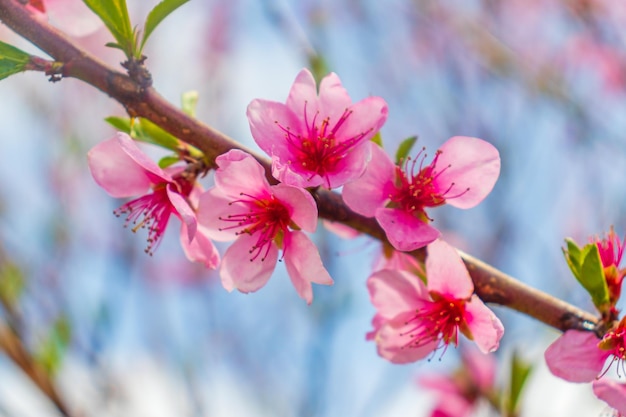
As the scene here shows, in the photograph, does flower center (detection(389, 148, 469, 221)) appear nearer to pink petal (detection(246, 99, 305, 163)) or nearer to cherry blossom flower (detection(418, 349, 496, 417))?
pink petal (detection(246, 99, 305, 163))

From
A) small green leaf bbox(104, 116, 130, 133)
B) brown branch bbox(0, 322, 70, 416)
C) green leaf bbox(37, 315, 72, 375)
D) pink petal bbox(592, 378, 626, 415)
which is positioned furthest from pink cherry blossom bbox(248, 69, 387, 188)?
green leaf bbox(37, 315, 72, 375)

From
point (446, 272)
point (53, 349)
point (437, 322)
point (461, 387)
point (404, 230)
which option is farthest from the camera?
point (461, 387)

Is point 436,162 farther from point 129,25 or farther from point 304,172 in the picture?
point 129,25

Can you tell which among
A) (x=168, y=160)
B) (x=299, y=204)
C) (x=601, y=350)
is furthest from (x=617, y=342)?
(x=168, y=160)

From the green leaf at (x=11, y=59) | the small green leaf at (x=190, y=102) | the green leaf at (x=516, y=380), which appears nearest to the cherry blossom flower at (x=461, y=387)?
the green leaf at (x=516, y=380)

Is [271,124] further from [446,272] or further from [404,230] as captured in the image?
[446,272]

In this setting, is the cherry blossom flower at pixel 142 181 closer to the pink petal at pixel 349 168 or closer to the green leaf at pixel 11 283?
the pink petal at pixel 349 168
